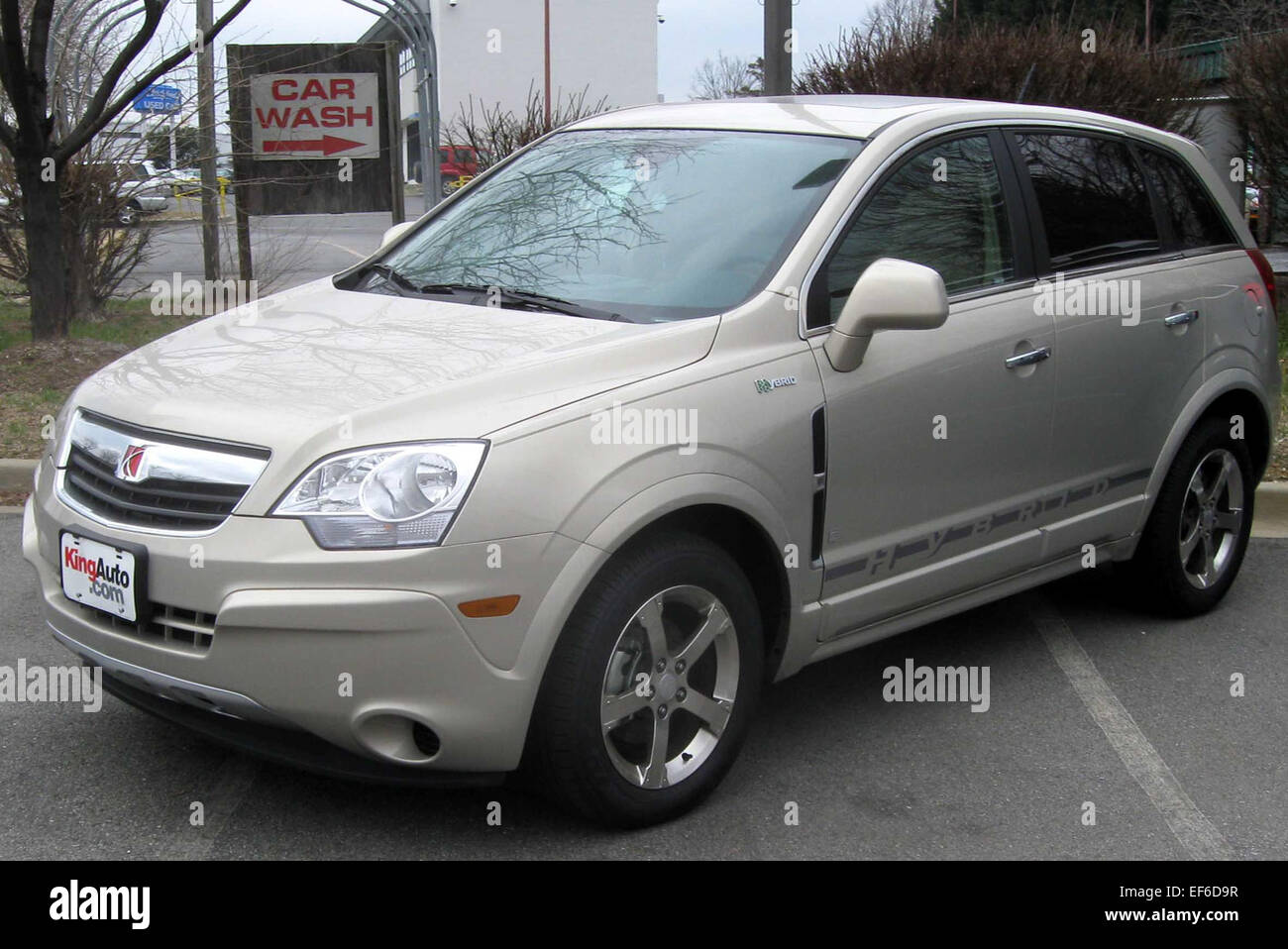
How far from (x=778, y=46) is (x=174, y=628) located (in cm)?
640

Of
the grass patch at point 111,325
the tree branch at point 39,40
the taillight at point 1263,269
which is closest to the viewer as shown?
the taillight at point 1263,269

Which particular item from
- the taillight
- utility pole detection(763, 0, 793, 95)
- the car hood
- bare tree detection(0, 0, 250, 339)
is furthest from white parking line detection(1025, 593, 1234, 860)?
bare tree detection(0, 0, 250, 339)

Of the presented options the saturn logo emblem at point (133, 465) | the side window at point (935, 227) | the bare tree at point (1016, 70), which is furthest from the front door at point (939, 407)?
the bare tree at point (1016, 70)

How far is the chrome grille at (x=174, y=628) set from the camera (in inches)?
128

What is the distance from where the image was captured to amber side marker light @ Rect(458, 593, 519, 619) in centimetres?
318

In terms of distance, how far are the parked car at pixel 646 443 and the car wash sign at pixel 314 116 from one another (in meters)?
7.25

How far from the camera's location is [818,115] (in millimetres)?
4613

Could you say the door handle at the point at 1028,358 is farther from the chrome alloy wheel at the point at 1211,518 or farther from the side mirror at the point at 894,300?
the chrome alloy wheel at the point at 1211,518

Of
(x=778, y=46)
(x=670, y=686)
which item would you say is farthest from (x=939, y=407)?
(x=778, y=46)

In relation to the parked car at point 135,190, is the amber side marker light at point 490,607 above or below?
below

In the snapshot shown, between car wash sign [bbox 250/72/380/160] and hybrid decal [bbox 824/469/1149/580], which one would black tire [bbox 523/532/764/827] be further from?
car wash sign [bbox 250/72/380/160]

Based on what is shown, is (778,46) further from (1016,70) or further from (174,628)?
(174,628)

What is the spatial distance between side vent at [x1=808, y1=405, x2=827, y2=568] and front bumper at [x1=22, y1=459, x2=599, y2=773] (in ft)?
2.68

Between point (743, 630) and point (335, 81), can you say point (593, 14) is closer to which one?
point (335, 81)
